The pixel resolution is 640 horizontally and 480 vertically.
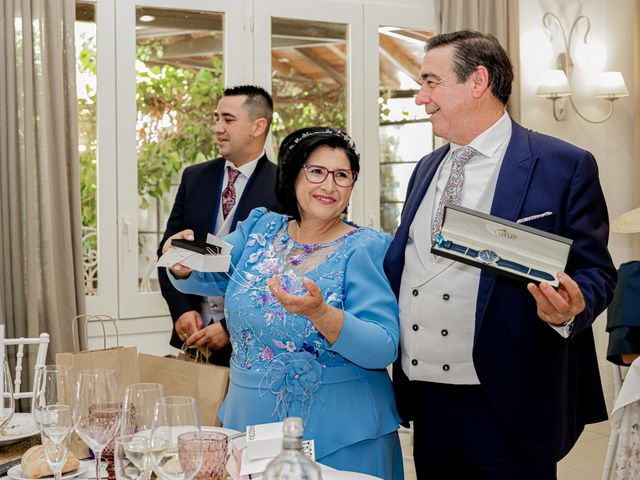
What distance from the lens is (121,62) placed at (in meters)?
3.98

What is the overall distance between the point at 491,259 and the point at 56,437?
0.88 meters

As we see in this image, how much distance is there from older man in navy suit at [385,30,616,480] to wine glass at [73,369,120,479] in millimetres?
831

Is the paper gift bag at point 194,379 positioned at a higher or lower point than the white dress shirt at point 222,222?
lower

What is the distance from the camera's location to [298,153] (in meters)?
2.13

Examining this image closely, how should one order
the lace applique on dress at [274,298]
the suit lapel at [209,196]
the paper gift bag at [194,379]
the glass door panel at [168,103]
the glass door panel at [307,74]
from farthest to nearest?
the glass door panel at [307,74]
the glass door panel at [168,103]
the suit lapel at [209,196]
the paper gift bag at [194,379]
the lace applique on dress at [274,298]

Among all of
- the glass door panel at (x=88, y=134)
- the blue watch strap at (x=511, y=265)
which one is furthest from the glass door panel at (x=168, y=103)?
the blue watch strap at (x=511, y=265)

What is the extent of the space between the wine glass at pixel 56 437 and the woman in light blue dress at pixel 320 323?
58cm

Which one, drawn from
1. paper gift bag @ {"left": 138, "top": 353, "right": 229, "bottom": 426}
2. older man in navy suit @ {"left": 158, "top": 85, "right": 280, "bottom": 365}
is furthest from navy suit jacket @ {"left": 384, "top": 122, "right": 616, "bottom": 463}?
older man in navy suit @ {"left": 158, "top": 85, "right": 280, "bottom": 365}

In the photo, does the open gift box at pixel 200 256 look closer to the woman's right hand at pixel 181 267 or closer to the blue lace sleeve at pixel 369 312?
the woman's right hand at pixel 181 267

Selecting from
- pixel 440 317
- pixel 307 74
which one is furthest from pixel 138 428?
pixel 307 74

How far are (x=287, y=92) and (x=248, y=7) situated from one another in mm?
499

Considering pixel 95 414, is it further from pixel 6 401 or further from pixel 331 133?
pixel 331 133

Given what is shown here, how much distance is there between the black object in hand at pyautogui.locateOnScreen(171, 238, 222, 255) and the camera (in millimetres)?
2000

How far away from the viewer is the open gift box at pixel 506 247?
1627mm
